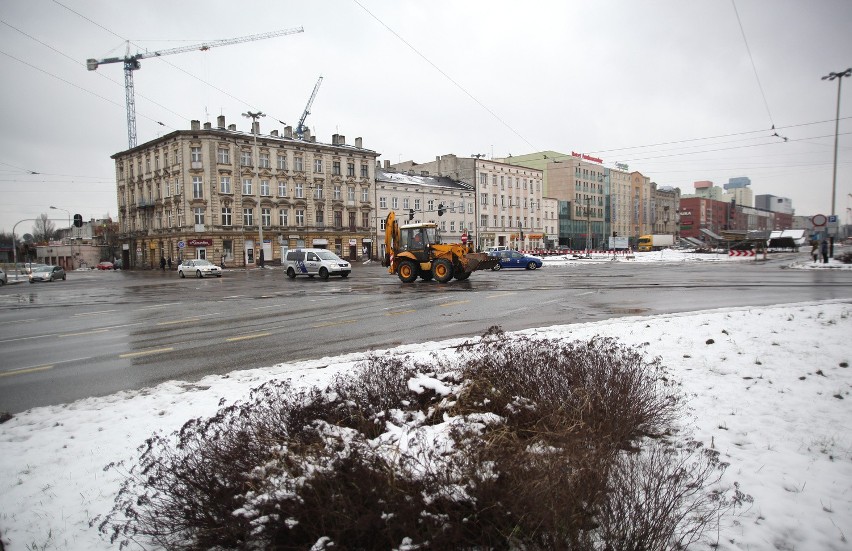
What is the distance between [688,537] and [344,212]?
62.3 metres

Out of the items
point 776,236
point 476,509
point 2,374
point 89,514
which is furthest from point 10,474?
point 776,236

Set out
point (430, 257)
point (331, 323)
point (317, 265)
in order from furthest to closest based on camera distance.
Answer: point (317, 265)
point (430, 257)
point (331, 323)

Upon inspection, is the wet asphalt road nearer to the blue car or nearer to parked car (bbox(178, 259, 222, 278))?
parked car (bbox(178, 259, 222, 278))

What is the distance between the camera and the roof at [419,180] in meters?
69.3

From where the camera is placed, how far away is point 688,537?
2.57 m

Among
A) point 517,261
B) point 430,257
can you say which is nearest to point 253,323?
point 430,257

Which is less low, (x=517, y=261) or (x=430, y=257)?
(x=430, y=257)

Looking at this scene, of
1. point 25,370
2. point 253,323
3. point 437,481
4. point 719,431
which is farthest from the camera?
point 253,323

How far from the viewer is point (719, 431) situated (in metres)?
4.04

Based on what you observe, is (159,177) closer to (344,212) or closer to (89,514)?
(344,212)

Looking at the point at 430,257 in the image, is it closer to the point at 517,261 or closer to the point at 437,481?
the point at 517,261

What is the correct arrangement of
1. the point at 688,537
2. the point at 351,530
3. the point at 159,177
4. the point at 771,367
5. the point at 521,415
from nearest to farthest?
the point at 351,530, the point at 688,537, the point at 521,415, the point at 771,367, the point at 159,177

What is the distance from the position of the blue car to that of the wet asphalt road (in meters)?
17.4

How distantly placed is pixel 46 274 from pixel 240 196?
21.0 metres
